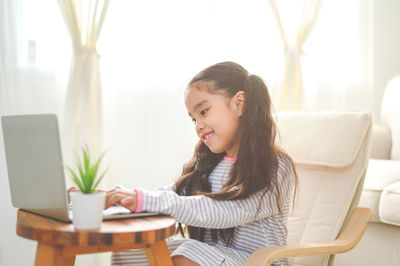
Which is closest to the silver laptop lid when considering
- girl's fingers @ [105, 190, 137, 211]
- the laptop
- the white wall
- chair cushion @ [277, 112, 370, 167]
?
the laptop

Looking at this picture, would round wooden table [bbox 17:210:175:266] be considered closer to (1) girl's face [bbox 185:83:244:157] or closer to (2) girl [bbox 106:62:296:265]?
(2) girl [bbox 106:62:296:265]

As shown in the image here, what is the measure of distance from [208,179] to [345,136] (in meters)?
0.54

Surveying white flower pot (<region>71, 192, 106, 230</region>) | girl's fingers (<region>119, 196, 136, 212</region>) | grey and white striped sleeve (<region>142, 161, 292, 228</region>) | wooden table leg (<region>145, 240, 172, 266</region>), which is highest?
white flower pot (<region>71, 192, 106, 230</region>)

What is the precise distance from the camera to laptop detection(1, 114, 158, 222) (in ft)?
3.26

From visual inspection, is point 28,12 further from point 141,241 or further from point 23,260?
point 141,241

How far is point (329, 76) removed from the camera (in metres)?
3.12

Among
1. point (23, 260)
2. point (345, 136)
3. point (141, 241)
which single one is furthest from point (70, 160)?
point (141, 241)

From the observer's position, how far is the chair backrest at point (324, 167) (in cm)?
173

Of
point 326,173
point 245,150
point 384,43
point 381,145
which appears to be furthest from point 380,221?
point 384,43

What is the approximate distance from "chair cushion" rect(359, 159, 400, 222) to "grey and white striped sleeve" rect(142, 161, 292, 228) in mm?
921

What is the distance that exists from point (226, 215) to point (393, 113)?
1852 millimetres

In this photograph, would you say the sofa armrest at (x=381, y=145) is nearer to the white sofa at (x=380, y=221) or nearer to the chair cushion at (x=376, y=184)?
the white sofa at (x=380, y=221)

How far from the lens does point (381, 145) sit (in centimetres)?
265

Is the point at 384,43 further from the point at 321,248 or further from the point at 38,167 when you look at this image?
the point at 38,167
